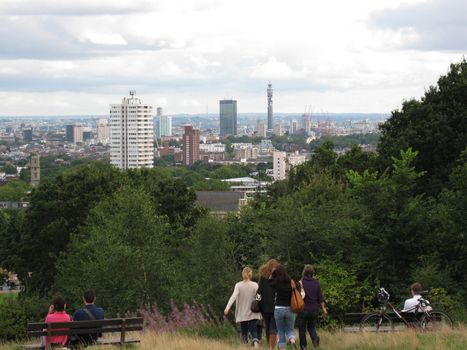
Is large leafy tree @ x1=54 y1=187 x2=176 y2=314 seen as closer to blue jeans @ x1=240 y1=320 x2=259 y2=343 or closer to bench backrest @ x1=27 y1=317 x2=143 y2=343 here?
blue jeans @ x1=240 y1=320 x2=259 y2=343

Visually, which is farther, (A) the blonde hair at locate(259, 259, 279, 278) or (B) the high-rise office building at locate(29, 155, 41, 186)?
(B) the high-rise office building at locate(29, 155, 41, 186)

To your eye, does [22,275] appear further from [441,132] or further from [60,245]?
[441,132]

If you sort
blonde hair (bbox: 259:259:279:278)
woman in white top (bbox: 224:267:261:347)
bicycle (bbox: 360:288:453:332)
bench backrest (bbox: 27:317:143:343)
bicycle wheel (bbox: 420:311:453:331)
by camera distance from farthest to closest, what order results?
1. bicycle (bbox: 360:288:453:332)
2. bicycle wheel (bbox: 420:311:453:331)
3. woman in white top (bbox: 224:267:261:347)
4. blonde hair (bbox: 259:259:279:278)
5. bench backrest (bbox: 27:317:143:343)

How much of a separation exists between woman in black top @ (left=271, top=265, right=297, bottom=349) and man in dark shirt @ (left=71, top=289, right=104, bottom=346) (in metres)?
2.36

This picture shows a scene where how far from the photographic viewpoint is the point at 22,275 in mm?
46312

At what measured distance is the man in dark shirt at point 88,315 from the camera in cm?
1473

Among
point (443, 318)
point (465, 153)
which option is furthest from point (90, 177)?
point (443, 318)

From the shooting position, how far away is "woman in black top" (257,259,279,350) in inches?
579

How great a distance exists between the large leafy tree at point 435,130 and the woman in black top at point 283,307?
19.4 metres

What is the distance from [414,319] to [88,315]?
4951 mm

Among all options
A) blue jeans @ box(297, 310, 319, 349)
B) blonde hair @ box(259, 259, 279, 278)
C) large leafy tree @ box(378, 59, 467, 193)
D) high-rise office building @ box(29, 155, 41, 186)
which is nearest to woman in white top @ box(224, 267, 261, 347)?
blonde hair @ box(259, 259, 279, 278)

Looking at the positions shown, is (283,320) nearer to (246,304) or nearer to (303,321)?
(303,321)

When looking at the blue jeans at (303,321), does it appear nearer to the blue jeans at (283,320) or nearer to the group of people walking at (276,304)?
the group of people walking at (276,304)

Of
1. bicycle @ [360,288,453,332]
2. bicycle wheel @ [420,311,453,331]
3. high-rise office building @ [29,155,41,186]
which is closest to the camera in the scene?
bicycle wheel @ [420,311,453,331]
